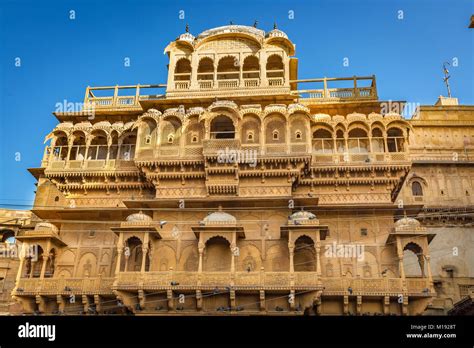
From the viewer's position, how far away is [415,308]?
19.7 metres

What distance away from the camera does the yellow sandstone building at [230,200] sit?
1986cm

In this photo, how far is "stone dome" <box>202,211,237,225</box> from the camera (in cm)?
2048

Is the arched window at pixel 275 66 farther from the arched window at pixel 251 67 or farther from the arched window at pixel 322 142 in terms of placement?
the arched window at pixel 322 142

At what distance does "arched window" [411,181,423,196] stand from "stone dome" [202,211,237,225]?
16984 mm

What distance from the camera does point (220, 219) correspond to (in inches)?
813

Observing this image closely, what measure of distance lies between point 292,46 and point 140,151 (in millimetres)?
10589

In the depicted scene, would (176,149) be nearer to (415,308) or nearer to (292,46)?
(292,46)

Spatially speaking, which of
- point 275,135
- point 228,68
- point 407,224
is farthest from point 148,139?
point 407,224

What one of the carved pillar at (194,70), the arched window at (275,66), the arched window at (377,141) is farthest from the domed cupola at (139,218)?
the arched window at (377,141)

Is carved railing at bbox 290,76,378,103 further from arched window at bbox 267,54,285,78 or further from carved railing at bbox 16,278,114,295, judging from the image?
carved railing at bbox 16,278,114,295

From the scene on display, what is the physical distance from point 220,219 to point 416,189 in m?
17.9
